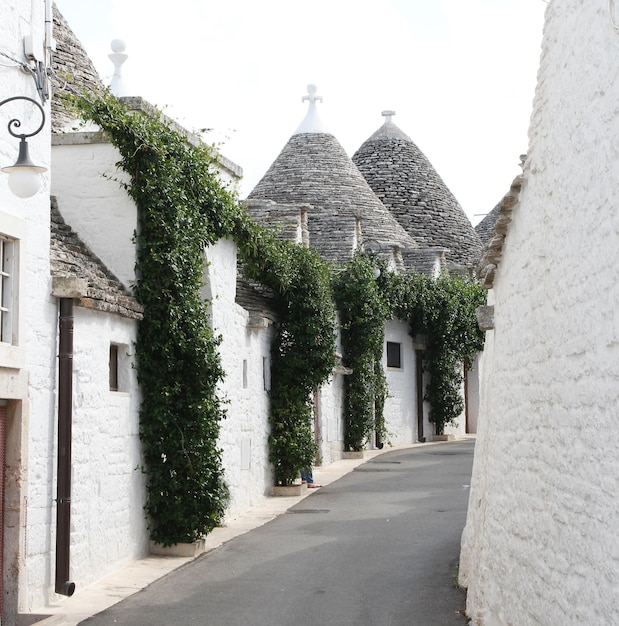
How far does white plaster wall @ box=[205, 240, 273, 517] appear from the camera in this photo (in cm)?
1346

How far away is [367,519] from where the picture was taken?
533 inches

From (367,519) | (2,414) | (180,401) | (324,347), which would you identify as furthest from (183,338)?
(324,347)

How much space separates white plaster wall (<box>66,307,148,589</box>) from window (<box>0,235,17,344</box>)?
107 cm

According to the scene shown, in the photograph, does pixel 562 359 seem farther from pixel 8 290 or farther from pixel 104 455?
pixel 104 455

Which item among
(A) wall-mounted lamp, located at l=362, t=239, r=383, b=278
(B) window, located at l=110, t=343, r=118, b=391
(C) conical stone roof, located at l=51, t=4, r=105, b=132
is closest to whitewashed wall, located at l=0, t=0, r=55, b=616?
(B) window, located at l=110, t=343, r=118, b=391

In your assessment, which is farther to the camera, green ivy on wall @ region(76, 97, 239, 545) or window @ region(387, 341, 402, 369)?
window @ region(387, 341, 402, 369)

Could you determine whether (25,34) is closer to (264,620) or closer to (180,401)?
(180,401)

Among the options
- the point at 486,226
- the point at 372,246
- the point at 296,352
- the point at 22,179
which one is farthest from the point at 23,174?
the point at 486,226

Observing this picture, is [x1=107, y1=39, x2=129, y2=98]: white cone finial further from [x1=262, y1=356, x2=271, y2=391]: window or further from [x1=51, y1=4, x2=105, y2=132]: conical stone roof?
[x1=262, y1=356, x2=271, y2=391]: window

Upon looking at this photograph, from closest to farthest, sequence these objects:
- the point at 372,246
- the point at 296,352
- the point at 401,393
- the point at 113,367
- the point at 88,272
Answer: the point at 88,272
the point at 113,367
the point at 296,352
the point at 372,246
the point at 401,393

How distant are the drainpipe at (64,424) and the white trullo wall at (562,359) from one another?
3515 mm

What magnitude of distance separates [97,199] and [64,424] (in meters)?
3.20

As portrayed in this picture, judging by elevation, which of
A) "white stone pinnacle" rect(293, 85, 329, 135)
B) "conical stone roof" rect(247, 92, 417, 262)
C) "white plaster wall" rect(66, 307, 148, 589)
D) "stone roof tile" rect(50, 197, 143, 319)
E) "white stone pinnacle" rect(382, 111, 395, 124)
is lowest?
"white plaster wall" rect(66, 307, 148, 589)

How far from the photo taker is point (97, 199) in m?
11.3
